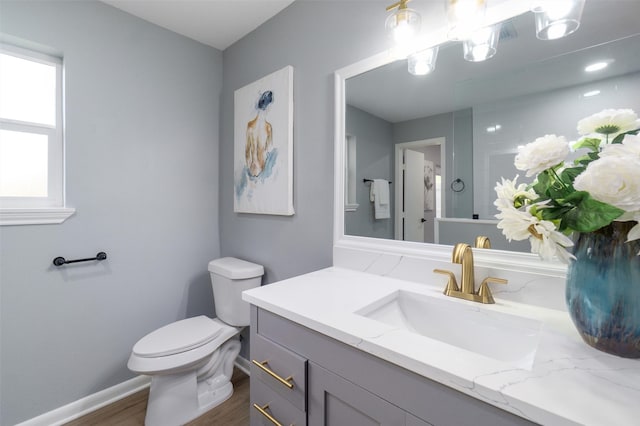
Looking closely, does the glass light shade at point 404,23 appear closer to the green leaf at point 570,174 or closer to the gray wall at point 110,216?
the green leaf at point 570,174

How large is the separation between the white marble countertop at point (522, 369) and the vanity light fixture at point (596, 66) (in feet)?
2.37

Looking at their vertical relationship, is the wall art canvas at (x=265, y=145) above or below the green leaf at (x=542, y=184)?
above

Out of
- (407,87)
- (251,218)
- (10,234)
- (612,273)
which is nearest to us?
(612,273)

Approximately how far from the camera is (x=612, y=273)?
0.59 meters

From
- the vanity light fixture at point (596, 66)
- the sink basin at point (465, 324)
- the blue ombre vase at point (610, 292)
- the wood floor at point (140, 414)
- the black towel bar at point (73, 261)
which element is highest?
the vanity light fixture at point (596, 66)

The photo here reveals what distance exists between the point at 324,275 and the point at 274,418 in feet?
1.82

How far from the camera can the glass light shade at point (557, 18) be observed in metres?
0.81

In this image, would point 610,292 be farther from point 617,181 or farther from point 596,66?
point 596,66

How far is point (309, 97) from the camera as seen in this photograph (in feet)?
5.10

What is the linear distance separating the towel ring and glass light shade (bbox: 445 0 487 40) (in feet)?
1.72

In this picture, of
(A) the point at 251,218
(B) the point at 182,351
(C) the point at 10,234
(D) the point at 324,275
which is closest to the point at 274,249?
(A) the point at 251,218

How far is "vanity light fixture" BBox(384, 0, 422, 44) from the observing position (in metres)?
1.05

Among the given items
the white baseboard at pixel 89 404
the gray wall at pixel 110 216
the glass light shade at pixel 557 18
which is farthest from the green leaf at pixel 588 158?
the white baseboard at pixel 89 404

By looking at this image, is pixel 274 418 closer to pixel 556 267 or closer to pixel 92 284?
pixel 556 267
